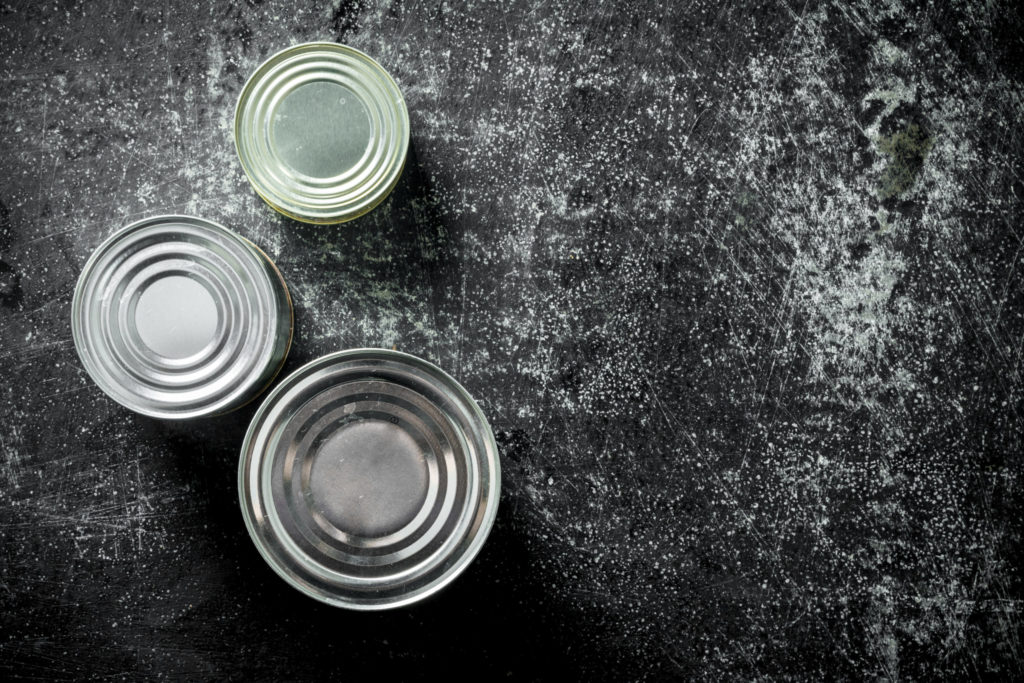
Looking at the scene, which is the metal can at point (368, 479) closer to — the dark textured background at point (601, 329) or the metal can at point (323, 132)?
the dark textured background at point (601, 329)

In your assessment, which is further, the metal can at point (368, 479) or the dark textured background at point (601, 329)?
the dark textured background at point (601, 329)

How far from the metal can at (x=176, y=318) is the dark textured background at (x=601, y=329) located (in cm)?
9

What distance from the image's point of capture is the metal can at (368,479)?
80 cm

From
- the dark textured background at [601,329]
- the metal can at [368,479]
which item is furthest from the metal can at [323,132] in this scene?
the metal can at [368,479]

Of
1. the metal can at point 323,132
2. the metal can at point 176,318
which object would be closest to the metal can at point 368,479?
the metal can at point 176,318

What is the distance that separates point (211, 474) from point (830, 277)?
92 cm

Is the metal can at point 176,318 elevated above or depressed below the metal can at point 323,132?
below

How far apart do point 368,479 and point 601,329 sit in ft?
1.23

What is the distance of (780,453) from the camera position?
→ 911 mm

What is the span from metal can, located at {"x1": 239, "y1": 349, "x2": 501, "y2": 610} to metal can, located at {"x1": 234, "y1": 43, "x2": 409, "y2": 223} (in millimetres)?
219

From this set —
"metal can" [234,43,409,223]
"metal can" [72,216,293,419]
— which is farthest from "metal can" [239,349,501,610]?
"metal can" [234,43,409,223]

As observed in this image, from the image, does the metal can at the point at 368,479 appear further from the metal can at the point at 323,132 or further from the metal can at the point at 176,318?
the metal can at the point at 323,132

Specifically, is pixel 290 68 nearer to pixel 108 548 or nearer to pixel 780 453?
pixel 108 548

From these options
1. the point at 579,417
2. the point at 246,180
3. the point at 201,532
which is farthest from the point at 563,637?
the point at 246,180
